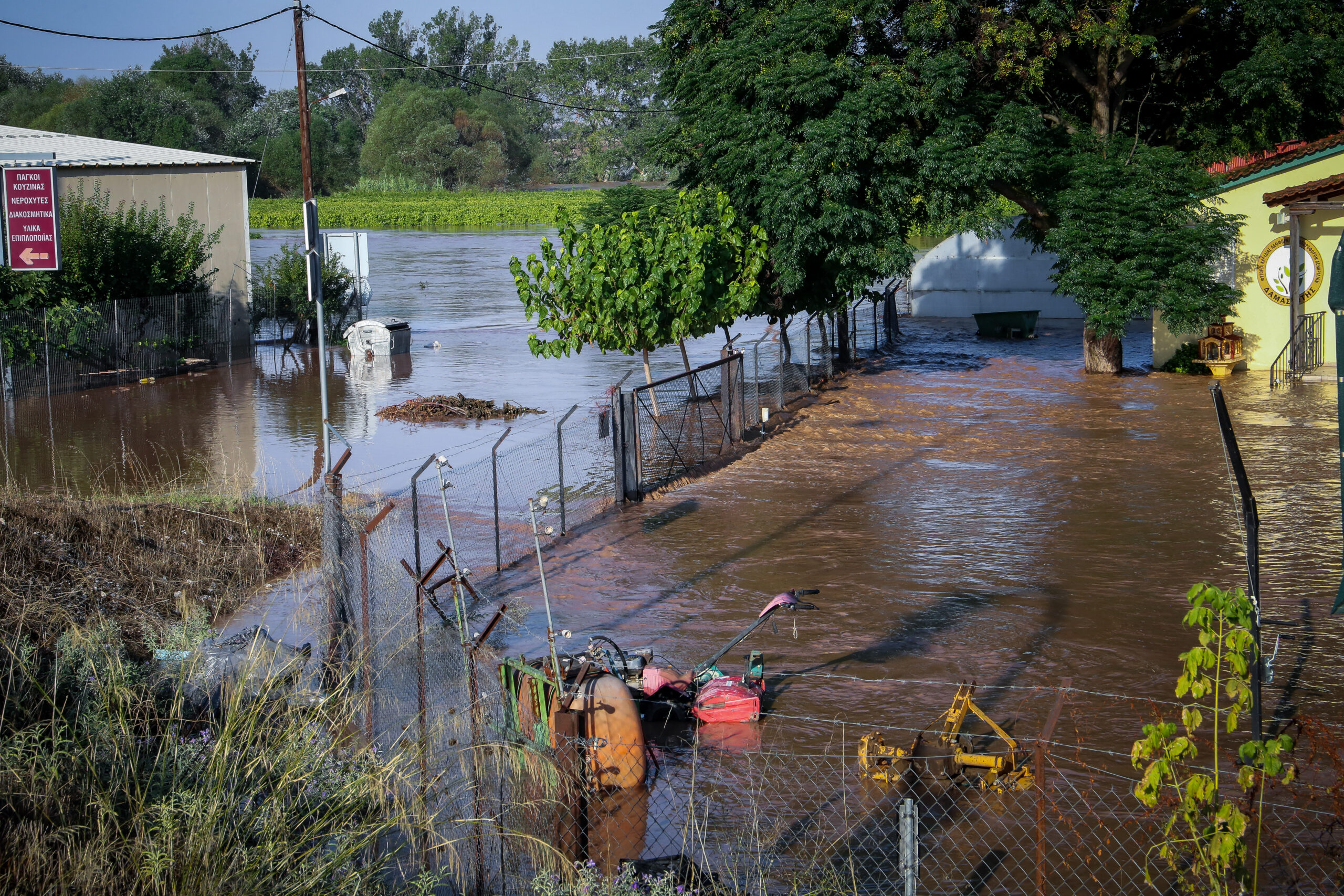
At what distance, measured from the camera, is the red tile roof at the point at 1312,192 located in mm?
20266

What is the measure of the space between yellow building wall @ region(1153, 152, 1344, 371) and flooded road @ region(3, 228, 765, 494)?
38.3 ft

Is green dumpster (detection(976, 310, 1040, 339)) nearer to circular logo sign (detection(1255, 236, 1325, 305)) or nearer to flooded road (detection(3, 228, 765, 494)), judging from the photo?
flooded road (detection(3, 228, 765, 494))

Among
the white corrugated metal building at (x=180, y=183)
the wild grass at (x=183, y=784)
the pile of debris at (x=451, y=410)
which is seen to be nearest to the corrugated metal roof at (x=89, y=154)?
the white corrugated metal building at (x=180, y=183)

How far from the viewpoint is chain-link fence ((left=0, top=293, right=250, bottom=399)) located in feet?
76.8

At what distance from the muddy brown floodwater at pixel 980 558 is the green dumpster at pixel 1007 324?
1114 cm

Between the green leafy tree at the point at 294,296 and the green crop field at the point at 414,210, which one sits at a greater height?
the green crop field at the point at 414,210

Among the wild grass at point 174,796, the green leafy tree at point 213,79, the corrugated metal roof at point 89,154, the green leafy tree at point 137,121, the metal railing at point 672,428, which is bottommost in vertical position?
the wild grass at point 174,796

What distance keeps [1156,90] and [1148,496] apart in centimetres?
1481

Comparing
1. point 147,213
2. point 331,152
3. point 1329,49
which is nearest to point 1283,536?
point 1329,49

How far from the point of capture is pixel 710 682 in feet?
28.0

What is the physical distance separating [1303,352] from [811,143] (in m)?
10.7

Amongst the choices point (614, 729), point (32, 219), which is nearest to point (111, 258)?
point (32, 219)

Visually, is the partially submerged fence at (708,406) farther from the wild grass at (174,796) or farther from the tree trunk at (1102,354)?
the wild grass at (174,796)

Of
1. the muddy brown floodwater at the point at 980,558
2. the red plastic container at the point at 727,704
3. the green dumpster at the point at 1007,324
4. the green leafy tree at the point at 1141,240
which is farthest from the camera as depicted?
the green dumpster at the point at 1007,324
